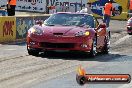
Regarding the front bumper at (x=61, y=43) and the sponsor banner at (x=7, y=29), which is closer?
the front bumper at (x=61, y=43)

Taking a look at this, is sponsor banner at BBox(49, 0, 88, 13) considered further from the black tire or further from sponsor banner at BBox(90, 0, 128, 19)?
the black tire

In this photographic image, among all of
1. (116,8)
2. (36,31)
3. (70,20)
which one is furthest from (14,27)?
(116,8)

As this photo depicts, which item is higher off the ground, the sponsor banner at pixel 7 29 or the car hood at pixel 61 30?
the car hood at pixel 61 30

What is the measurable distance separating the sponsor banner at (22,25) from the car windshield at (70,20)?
5164 millimetres

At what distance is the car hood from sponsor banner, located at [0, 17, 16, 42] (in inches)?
202

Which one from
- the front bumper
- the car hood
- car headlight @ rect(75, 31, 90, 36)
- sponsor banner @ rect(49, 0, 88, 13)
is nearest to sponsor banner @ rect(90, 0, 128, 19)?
sponsor banner @ rect(49, 0, 88, 13)

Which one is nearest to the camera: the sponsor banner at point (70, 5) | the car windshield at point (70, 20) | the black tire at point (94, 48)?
the black tire at point (94, 48)

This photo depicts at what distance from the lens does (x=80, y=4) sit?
41.4 m

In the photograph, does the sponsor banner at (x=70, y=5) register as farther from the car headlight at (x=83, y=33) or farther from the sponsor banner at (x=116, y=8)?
the car headlight at (x=83, y=33)

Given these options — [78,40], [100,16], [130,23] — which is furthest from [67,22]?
[100,16]

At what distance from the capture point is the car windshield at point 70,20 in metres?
13.2

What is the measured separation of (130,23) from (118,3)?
15.7m

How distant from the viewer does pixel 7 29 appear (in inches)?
696

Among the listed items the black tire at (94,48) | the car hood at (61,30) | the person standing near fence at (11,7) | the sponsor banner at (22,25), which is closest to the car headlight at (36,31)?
the car hood at (61,30)
